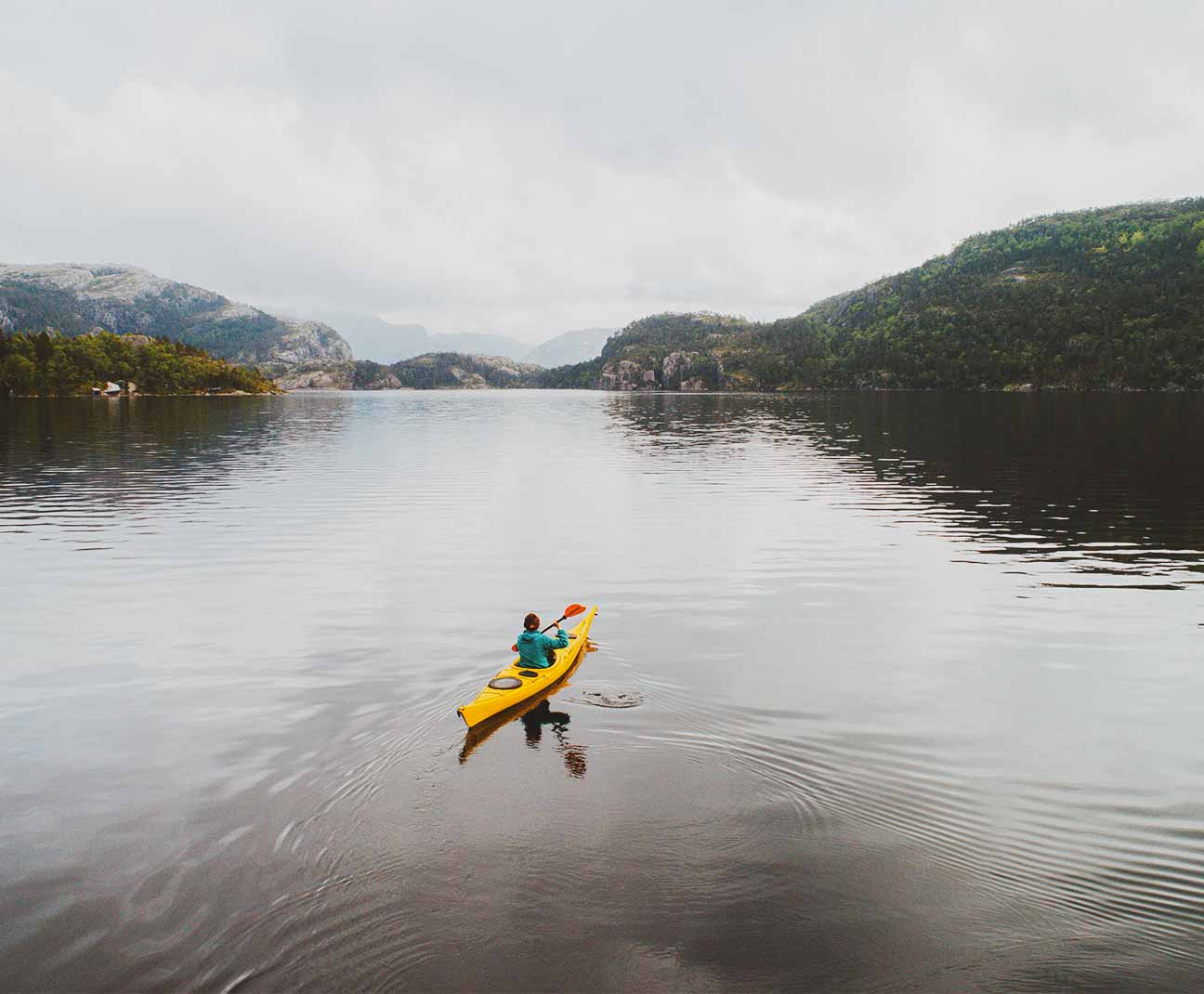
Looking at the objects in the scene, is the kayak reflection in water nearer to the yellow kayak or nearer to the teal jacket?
the yellow kayak

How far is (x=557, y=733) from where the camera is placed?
17.2 metres

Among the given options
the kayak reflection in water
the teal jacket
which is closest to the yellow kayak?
the teal jacket

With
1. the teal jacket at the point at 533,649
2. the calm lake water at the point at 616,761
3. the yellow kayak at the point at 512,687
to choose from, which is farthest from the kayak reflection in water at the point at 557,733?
the teal jacket at the point at 533,649

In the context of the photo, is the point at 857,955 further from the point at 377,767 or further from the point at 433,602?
the point at 433,602

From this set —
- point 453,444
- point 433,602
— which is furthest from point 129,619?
point 453,444

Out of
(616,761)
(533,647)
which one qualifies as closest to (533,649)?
(533,647)

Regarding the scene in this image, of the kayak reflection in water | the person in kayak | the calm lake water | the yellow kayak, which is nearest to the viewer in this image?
the calm lake water

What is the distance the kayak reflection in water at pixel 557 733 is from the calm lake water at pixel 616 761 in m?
0.10

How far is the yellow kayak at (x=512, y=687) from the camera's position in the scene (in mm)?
17453

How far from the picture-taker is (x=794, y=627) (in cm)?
2520

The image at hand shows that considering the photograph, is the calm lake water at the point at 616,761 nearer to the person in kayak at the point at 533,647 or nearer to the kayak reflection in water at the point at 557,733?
the kayak reflection in water at the point at 557,733

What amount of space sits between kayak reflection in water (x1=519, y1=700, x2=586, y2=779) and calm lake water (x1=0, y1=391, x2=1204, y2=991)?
0.10m

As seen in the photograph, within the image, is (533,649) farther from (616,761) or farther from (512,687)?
(616,761)

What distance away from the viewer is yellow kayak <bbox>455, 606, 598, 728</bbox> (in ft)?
57.3
